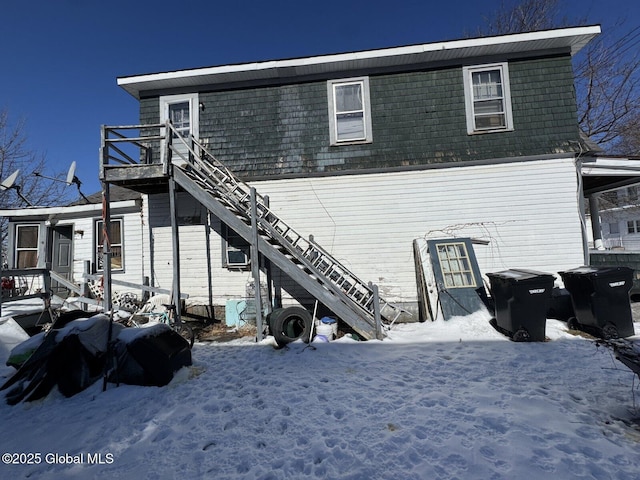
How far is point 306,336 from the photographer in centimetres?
558

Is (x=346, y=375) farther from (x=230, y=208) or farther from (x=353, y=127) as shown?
(x=353, y=127)

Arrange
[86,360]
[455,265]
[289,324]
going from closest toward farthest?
[86,360], [289,324], [455,265]

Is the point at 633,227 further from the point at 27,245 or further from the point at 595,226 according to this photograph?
the point at 27,245

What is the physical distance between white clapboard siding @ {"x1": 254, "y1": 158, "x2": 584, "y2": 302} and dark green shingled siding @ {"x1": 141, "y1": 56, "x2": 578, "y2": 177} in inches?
16.9

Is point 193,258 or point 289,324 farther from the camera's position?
point 193,258

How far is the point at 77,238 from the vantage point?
910 cm

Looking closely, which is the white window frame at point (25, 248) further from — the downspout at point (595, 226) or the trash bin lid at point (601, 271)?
the downspout at point (595, 226)

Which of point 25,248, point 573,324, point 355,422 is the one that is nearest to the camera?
point 355,422

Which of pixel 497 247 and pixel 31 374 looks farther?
pixel 497 247

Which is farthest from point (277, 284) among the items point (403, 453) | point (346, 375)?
point (403, 453)

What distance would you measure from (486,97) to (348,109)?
3.41 metres

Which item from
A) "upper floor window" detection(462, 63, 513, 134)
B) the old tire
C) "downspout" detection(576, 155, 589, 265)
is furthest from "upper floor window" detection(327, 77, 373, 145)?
"downspout" detection(576, 155, 589, 265)

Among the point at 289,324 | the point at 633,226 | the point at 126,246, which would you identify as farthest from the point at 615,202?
the point at 126,246

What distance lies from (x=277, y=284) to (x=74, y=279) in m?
6.57
